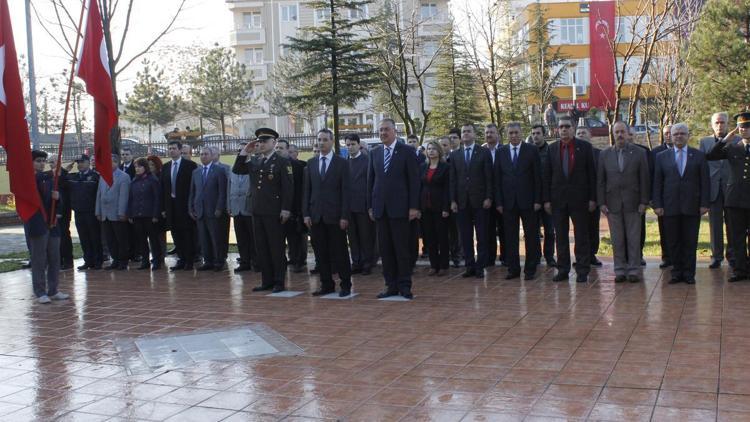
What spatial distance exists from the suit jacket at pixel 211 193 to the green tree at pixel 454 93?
15267mm

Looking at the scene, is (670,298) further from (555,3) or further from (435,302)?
(555,3)

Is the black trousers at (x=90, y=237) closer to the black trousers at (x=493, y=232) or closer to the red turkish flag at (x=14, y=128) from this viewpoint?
the red turkish flag at (x=14, y=128)

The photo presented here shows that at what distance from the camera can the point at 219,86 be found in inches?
2234

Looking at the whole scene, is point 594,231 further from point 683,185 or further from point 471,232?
point 683,185

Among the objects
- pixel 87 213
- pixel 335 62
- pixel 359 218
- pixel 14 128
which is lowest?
pixel 359 218

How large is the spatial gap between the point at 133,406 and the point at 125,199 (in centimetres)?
820

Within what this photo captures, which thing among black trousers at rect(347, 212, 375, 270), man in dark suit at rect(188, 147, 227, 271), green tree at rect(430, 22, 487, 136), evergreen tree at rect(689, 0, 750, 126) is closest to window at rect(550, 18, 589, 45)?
green tree at rect(430, 22, 487, 136)

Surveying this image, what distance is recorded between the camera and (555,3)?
57.8 metres

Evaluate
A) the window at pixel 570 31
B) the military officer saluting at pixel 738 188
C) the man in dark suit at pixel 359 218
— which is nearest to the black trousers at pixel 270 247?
the man in dark suit at pixel 359 218

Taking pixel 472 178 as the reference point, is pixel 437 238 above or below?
below

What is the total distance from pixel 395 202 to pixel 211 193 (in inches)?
165

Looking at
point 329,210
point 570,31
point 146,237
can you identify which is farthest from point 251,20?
point 329,210

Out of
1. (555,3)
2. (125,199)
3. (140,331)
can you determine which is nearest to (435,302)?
(140,331)

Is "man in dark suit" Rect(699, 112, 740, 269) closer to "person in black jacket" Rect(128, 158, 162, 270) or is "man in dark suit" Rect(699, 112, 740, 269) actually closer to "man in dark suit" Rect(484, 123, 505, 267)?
"man in dark suit" Rect(484, 123, 505, 267)
